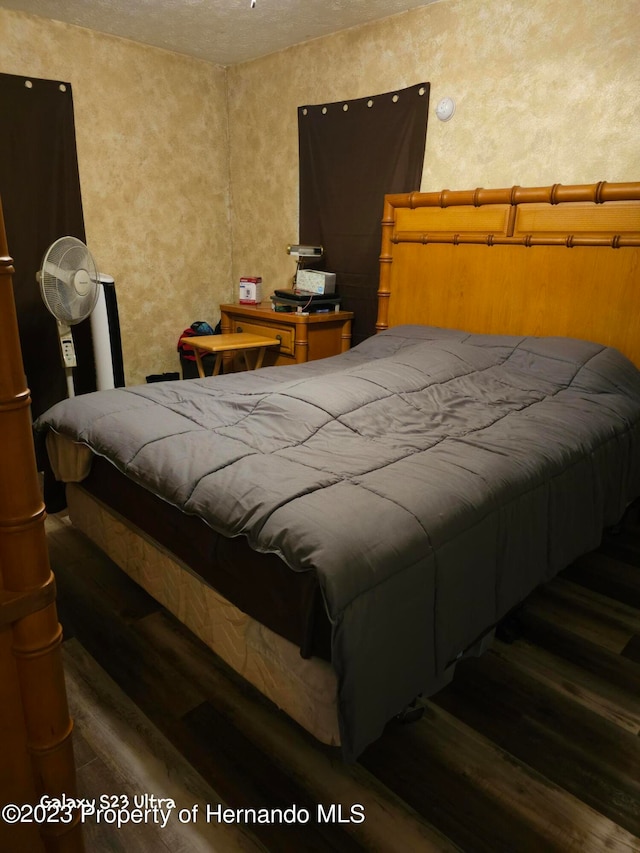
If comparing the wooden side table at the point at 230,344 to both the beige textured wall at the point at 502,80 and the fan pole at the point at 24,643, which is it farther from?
the fan pole at the point at 24,643

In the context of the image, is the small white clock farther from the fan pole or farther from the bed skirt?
the fan pole

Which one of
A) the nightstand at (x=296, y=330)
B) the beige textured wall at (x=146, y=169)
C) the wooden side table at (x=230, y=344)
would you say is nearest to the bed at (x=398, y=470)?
the nightstand at (x=296, y=330)

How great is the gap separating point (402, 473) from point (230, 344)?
2066mm

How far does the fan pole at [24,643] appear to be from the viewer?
2.39 ft

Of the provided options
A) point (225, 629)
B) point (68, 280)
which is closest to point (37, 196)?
point (68, 280)

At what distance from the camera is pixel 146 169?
11.9 feet

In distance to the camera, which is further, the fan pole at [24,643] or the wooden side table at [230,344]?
the wooden side table at [230,344]

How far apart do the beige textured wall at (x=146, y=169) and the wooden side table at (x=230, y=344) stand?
613 millimetres

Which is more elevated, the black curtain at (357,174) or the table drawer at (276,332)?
the black curtain at (357,174)

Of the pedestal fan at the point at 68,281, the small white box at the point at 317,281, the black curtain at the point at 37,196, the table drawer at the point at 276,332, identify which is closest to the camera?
the pedestal fan at the point at 68,281

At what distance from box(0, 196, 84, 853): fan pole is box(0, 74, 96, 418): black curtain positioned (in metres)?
2.79

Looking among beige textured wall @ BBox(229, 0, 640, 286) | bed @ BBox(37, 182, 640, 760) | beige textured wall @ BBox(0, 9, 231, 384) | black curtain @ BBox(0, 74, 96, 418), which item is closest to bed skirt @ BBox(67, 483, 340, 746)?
bed @ BBox(37, 182, 640, 760)

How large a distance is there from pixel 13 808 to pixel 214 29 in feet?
12.1

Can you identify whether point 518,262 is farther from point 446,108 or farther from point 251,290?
point 251,290
